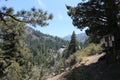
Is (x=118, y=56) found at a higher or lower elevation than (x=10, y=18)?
lower

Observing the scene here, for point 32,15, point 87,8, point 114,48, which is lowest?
point 114,48

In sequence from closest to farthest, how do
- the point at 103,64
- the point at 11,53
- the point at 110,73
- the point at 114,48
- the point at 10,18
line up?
the point at 10,18 < the point at 110,73 < the point at 114,48 < the point at 103,64 < the point at 11,53

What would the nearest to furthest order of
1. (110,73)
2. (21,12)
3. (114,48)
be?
(21,12)
(110,73)
(114,48)

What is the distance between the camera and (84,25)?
90.9 feet

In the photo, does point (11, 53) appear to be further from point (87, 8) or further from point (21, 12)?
point (21, 12)

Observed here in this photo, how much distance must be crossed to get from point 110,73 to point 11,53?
1557 centimetres

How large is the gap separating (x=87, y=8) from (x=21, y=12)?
14.7 metres

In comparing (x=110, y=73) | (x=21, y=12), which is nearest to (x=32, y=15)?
(x=21, y=12)

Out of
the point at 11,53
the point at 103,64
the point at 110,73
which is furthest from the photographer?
the point at 11,53

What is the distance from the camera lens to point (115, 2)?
26.5 m

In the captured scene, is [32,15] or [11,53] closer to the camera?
[32,15]

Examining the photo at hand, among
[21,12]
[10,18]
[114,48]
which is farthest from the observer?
[114,48]

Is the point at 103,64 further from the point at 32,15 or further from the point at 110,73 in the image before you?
the point at 32,15

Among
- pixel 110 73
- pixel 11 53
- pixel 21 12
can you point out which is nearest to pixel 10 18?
pixel 21 12
